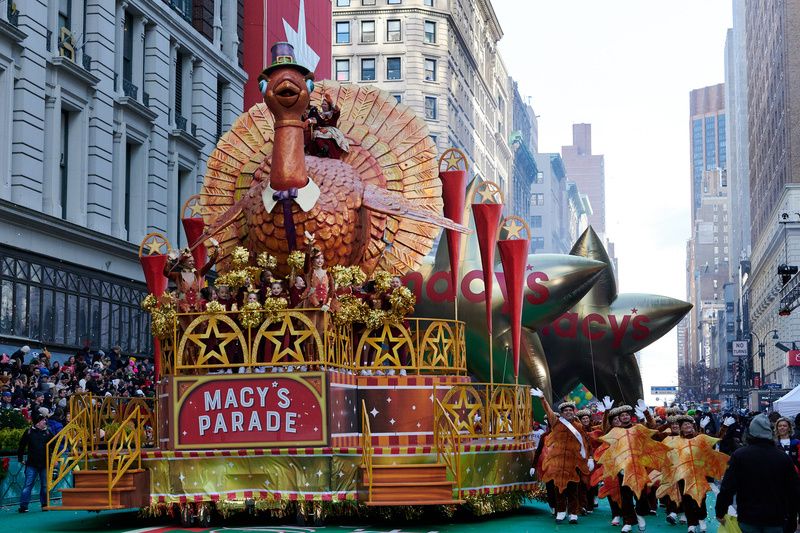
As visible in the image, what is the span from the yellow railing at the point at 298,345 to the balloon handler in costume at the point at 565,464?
1777 mm

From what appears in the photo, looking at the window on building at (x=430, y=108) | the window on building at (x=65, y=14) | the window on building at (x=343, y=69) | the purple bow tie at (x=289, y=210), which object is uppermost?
the window on building at (x=343, y=69)

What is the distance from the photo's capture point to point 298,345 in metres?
17.2

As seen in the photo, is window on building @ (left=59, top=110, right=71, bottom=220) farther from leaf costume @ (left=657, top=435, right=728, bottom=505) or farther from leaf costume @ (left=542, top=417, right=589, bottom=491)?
leaf costume @ (left=657, top=435, right=728, bottom=505)

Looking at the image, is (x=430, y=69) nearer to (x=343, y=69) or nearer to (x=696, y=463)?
(x=343, y=69)

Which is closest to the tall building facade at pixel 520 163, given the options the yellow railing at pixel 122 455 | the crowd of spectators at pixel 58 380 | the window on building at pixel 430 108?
the window on building at pixel 430 108

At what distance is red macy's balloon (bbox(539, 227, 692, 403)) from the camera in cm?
3073

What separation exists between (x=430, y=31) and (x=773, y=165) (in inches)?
988

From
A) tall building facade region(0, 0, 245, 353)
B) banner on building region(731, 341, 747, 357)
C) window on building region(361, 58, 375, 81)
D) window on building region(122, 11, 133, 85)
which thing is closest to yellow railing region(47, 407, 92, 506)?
tall building facade region(0, 0, 245, 353)

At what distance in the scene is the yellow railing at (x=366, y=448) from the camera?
16547 millimetres

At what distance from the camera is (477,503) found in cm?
1789

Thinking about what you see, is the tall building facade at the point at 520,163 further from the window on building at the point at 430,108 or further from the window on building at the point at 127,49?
the window on building at the point at 127,49

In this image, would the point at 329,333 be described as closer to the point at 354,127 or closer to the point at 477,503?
the point at 477,503

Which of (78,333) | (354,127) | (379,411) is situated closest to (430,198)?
(354,127)

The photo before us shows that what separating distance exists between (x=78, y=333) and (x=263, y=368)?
1841 cm
